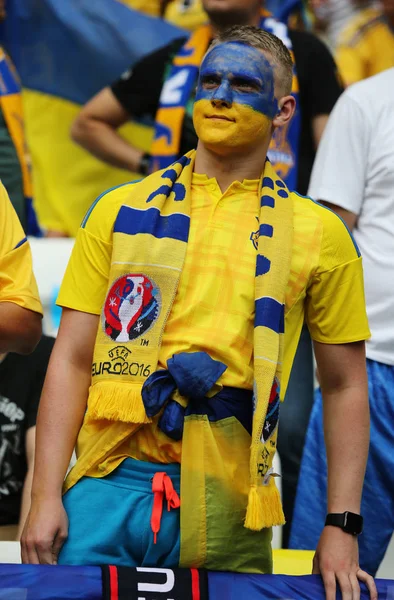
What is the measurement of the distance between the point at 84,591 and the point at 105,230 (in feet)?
2.69

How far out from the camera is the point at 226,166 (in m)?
2.79

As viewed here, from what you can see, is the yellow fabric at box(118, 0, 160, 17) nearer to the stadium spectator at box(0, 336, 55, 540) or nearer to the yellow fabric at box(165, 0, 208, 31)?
the yellow fabric at box(165, 0, 208, 31)

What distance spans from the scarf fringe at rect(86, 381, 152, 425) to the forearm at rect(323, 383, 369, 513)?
48cm

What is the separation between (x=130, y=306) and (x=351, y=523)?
2.28ft

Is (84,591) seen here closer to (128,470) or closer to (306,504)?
(128,470)

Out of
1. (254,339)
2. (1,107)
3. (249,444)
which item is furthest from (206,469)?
(1,107)

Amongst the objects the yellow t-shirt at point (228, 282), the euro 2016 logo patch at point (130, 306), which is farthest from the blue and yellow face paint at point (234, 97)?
the euro 2016 logo patch at point (130, 306)

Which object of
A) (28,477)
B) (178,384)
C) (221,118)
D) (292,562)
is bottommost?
(292,562)

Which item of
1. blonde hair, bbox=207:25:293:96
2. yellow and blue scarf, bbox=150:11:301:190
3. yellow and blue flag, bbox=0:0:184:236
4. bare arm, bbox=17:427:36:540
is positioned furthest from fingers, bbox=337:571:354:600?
yellow and blue flag, bbox=0:0:184:236

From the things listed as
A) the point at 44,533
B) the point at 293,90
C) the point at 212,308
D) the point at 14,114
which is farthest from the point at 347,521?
the point at 14,114

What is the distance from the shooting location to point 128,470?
254 centimetres

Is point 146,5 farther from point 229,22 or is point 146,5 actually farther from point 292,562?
point 292,562

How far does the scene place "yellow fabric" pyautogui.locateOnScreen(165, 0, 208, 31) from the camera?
20.9 feet

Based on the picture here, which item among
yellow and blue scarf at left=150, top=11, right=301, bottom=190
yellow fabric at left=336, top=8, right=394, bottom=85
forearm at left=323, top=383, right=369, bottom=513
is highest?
yellow fabric at left=336, top=8, right=394, bottom=85
